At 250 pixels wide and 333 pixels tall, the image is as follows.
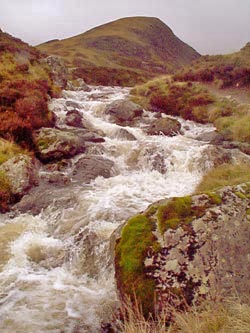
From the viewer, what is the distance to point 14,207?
1063cm

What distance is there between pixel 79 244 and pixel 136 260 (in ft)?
10.2

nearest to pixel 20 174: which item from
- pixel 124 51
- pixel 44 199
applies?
pixel 44 199

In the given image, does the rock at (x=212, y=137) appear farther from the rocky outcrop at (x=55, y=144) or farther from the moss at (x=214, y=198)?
the moss at (x=214, y=198)

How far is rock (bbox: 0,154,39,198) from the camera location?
447 inches

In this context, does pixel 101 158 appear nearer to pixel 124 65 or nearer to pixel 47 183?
pixel 47 183

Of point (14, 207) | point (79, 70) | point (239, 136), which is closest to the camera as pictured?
point (14, 207)

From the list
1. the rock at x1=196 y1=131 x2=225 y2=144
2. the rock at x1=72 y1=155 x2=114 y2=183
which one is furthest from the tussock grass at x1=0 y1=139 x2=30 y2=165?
the rock at x1=196 y1=131 x2=225 y2=144

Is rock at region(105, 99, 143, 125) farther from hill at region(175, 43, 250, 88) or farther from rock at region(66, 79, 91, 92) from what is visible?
rock at region(66, 79, 91, 92)

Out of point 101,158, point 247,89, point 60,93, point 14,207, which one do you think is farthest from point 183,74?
Result: point 14,207

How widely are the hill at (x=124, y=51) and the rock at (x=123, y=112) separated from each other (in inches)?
893

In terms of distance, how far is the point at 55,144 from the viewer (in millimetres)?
14430

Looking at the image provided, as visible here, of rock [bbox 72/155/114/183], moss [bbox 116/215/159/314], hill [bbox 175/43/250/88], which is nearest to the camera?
moss [bbox 116/215/159/314]

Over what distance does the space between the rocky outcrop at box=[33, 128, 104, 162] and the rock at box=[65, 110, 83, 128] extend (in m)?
3.07

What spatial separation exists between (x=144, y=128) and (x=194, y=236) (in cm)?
1481
